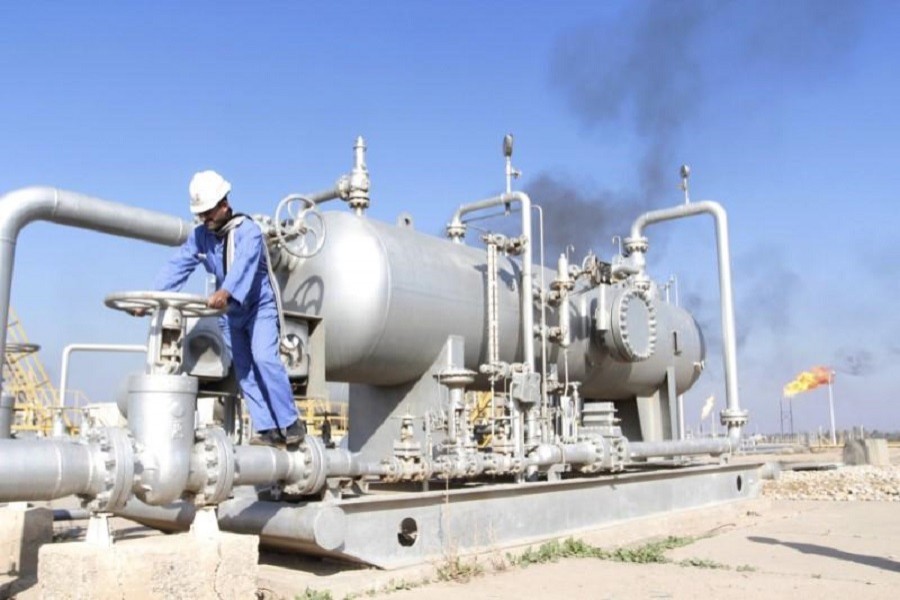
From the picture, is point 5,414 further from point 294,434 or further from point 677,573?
point 677,573

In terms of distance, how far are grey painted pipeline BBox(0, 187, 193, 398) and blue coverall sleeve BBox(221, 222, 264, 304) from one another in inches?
67.0

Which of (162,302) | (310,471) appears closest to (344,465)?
(310,471)

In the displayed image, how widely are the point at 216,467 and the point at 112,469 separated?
1.82 feet

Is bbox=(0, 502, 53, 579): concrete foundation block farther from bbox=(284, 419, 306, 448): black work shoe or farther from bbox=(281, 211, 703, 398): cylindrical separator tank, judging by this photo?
bbox=(281, 211, 703, 398): cylindrical separator tank

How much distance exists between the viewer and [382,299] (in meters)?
6.03

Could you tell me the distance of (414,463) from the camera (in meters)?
5.60

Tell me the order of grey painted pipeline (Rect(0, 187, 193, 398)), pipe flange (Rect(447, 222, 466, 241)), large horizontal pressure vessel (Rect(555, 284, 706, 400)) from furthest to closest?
large horizontal pressure vessel (Rect(555, 284, 706, 400)) < pipe flange (Rect(447, 222, 466, 241)) < grey painted pipeline (Rect(0, 187, 193, 398))

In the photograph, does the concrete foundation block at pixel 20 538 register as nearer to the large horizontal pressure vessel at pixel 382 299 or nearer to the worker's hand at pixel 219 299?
the large horizontal pressure vessel at pixel 382 299

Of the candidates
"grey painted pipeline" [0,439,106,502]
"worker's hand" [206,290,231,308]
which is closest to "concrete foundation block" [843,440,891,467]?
"worker's hand" [206,290,231,308]

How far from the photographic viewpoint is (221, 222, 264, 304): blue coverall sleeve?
4262 mm

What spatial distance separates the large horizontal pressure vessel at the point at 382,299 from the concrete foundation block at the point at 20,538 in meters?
2.15

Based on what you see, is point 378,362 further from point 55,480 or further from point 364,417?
point 55,480

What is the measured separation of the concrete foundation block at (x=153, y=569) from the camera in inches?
132

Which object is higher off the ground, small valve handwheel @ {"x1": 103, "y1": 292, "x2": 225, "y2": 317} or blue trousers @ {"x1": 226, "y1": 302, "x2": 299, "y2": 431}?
small valve handwheel @ {"x1": 103, "y1": 292, "x2": 225, "y2": 317}
